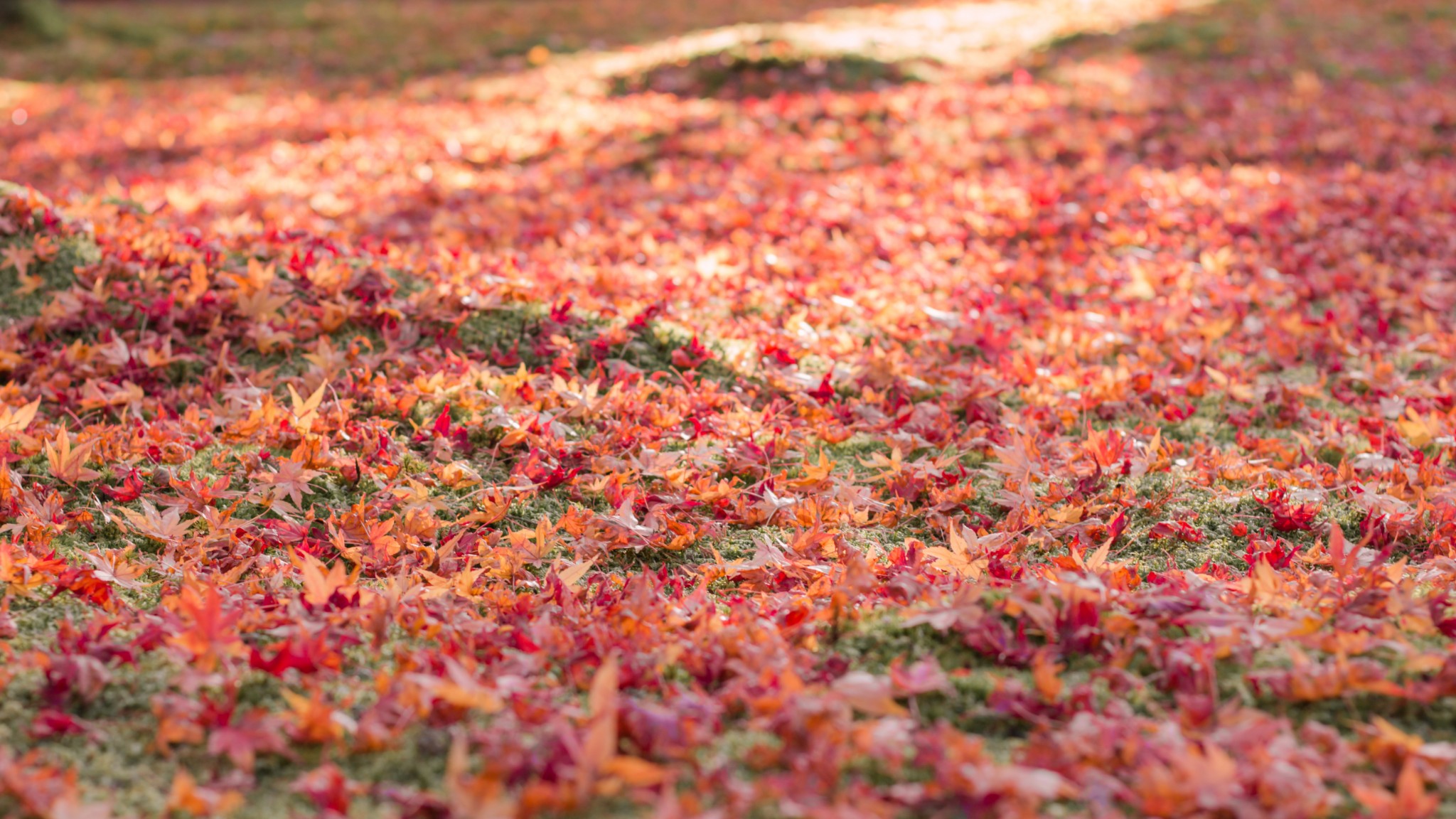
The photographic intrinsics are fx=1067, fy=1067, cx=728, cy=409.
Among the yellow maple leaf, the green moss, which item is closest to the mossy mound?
the green moss

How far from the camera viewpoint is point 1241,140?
786cm

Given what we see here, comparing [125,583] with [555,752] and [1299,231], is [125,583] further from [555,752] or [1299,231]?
[1299,231]

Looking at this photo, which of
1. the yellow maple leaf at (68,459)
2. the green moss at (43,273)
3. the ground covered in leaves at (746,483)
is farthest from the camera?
the green moss at (43,273)

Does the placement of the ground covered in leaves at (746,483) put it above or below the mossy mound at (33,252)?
below

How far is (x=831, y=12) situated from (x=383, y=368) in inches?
511

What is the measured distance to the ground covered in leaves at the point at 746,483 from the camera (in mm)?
1823

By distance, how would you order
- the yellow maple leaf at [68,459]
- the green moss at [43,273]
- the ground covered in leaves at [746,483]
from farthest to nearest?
the green moss at [43,273]
the yellow maple leaf at [68,459]
the ground covered in leaves at [746,483]

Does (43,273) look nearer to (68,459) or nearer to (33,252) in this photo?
(33,252)

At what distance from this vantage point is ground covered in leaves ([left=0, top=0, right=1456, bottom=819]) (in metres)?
1.82

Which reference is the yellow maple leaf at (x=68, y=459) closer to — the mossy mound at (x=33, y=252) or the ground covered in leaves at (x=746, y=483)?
the ground covered in leaves at (x=746, y=483)

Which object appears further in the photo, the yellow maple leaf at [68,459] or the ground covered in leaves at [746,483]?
the yellow maple leaf at [68,459]

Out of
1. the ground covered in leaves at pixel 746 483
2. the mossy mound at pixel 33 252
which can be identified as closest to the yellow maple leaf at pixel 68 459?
the ground covered in leaves at pixel 746 483

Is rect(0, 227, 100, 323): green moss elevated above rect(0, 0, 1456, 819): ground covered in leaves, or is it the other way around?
rect(0, 227, 100, 323): green moss

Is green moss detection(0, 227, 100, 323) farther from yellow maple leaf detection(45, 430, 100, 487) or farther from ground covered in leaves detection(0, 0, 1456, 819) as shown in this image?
yellow maple leaf detection(45, 430, 100, 487)
